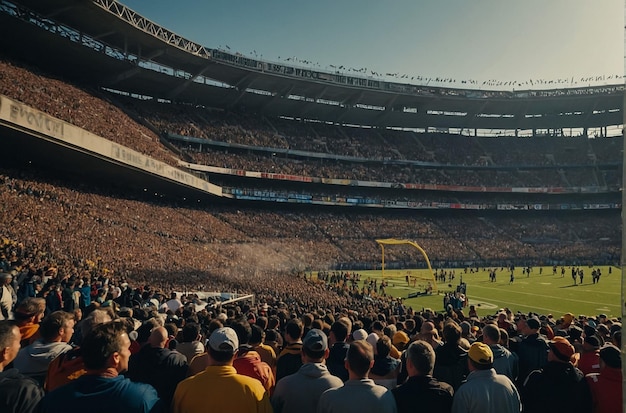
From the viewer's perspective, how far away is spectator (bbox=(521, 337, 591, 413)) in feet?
13.6

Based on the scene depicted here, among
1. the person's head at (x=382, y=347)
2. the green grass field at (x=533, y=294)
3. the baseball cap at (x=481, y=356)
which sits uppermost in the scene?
the baseball cap at (x=481, y=356)

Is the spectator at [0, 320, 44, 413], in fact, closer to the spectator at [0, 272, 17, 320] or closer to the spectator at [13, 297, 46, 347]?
the spectator at [13, 297, 46, 347]

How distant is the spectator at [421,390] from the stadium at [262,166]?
15903mm

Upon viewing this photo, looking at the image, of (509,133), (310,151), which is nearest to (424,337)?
(310,151)

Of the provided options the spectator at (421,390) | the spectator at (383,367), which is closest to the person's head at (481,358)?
the spectator at (421,390)

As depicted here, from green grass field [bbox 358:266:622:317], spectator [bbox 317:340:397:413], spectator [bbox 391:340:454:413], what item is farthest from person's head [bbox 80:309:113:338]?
green grass field [bbox 358:266:622:317]

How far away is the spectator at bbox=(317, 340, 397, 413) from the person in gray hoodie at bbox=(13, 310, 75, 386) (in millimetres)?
2583

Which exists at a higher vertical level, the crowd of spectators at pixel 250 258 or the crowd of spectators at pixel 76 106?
the crowd of spectators at pixel 76 106

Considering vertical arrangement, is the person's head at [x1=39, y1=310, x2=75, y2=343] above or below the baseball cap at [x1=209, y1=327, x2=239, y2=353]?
below

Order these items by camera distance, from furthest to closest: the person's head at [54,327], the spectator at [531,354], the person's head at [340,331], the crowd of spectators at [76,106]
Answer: the crowd of spectators at [76,106] < the spectator at [531,354] < the person's head at [340,331] < the person's head at [54,327]

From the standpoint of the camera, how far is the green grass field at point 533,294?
77.0ft

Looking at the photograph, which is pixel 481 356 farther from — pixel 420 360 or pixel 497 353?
pixel 497 353

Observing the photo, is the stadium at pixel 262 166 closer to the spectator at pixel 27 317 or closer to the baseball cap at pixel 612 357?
the spectator at pixel 27 317

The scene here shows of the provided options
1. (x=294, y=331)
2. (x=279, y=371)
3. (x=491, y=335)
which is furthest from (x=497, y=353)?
(x=279, y=371)
